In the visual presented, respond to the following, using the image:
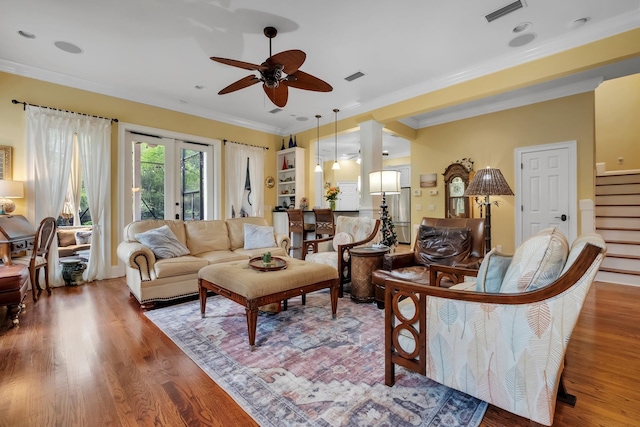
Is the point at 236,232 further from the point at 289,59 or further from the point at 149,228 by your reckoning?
the point at 289,59

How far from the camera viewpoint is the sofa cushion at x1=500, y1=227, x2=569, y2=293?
123 centimetres

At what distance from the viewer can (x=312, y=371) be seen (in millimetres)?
1864

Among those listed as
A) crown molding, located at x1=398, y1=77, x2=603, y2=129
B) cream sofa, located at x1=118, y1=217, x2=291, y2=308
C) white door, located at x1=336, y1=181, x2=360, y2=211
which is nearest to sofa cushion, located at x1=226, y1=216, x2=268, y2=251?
cream sofa, located at x1=118, y1=217, x2=291, y2=308

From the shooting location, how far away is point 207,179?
18.3 ft

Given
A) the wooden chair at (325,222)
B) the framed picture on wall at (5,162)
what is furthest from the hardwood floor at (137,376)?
the wooden chair at (325,222)

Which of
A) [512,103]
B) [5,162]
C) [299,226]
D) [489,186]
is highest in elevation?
[512,103]

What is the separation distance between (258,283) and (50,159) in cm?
377

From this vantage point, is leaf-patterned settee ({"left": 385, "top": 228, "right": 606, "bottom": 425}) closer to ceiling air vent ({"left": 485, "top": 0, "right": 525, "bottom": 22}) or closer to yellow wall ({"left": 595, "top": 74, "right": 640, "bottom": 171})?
ceiling air vent ({"left": 485, "top": 0, "right": 525, "bottom": 22})

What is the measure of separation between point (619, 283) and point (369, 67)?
4.54 metres

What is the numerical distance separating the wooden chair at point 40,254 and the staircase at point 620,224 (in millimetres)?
7304

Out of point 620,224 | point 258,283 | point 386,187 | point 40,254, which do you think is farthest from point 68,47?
point 620,224

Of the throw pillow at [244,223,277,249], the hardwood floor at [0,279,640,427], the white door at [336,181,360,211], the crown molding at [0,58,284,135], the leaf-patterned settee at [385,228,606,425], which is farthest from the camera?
the white door at [336,181,360,211]

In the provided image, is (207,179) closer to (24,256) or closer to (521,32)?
(24,256)

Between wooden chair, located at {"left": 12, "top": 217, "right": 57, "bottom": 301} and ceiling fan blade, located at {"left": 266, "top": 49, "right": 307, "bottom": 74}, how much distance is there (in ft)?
10.4
